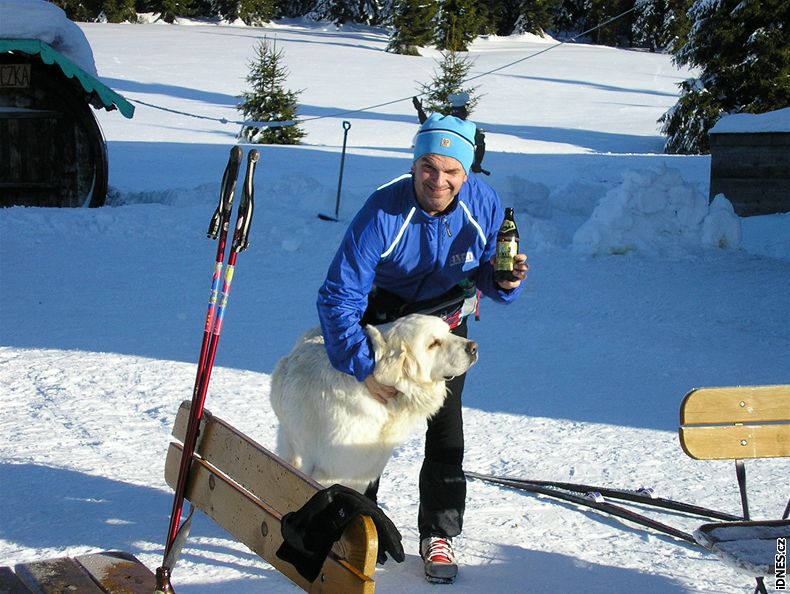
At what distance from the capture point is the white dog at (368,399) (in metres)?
3.76

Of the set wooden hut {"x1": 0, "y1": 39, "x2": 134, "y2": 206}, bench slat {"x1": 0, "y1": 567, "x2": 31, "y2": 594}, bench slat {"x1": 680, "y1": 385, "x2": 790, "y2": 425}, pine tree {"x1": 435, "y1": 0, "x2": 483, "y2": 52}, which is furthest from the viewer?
pine tree {"x1": 435, "y1": 0, "x2": 483, "y2": 52}

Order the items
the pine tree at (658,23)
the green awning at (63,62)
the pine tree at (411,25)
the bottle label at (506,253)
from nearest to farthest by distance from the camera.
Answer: the bottle label at (506,253)
the green awning at (63,62)
the pine tree at (411,25)
the pine tree at (658,23)

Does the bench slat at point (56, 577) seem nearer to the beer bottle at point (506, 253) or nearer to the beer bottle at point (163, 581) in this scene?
the beer bottle at point (163, 581)

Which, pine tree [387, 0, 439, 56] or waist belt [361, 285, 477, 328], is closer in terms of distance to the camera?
waist belt [361, 285, 477, 328]

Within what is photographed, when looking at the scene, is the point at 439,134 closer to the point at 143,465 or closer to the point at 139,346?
the point at 143,465

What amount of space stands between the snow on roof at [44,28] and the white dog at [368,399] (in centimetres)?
961

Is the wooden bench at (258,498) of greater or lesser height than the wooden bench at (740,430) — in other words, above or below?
below

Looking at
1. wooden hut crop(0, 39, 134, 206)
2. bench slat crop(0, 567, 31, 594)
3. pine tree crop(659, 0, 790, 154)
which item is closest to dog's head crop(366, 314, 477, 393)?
bench slat crop(0, 567, 31, 594)

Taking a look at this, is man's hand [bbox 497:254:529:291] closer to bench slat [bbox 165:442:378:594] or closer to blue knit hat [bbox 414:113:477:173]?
blue knit hat [bbox 414:113:477:173]

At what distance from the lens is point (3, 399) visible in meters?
6.03

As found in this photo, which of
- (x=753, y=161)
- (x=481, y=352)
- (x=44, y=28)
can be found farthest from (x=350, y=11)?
(x=481, y=352)

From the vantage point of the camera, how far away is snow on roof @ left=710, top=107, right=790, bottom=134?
12133mm

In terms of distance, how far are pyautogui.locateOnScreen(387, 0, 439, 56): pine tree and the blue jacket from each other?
35414 millimetres

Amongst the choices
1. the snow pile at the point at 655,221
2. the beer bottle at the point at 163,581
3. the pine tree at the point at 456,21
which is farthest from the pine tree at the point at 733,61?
the pine tree at the point at 456,21
